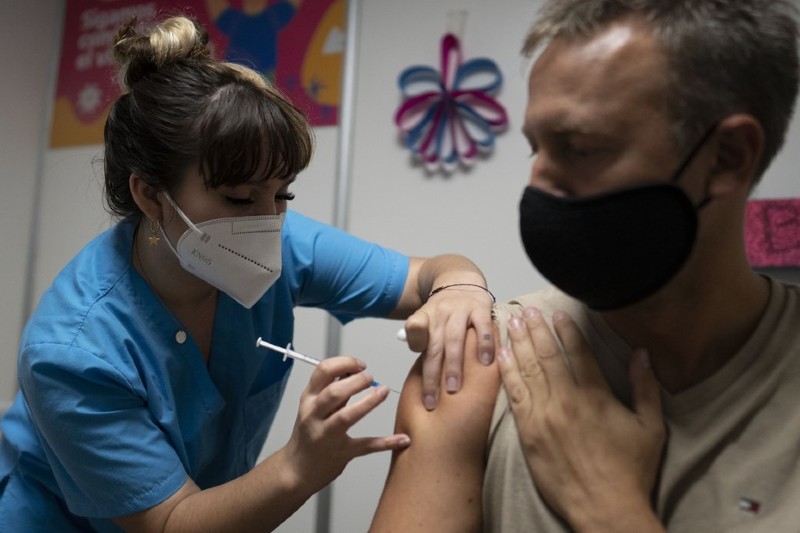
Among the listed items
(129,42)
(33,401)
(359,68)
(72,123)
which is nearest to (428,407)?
(33,401)

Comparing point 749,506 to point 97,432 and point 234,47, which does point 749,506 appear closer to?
point 97,432

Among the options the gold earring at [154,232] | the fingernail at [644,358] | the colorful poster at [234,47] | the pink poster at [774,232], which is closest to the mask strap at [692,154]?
the fingernail at [644,358]

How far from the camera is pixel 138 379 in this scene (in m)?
1.15

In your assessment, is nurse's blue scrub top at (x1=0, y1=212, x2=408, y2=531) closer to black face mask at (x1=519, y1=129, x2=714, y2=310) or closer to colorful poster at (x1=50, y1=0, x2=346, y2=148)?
black face mask at (x1=519, y1=129, x2=714, y2=310)

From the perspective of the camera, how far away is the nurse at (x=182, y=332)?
3.41 ft

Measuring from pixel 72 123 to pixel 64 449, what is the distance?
2.11m

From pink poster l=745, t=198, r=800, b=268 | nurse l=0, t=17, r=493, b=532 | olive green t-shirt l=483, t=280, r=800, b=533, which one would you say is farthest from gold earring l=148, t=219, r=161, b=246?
pink poster l=745, t=198, r=800, b=268

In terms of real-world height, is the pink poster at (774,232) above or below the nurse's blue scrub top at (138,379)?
above

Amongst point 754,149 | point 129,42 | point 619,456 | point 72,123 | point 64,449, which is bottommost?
point 64,449

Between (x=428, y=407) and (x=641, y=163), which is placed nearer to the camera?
(x=641, y=163)

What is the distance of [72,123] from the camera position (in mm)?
2768

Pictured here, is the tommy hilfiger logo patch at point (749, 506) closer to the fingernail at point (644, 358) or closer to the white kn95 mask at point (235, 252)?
the fingernail at point (644, 358)

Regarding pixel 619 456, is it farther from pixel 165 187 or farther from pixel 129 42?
pixel 129 42

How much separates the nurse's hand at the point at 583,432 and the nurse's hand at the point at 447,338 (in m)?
0.08
